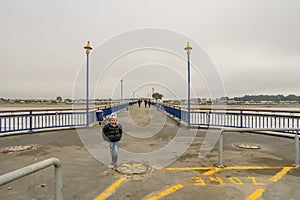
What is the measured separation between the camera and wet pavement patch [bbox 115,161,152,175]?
5.04 meters

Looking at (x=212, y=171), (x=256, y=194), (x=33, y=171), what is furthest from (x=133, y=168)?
(x=33, y=171)

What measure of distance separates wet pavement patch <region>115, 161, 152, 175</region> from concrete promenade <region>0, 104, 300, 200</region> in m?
0.09

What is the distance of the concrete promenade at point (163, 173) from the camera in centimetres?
392

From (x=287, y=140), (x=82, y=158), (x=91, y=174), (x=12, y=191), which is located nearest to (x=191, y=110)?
(x=287, y=140)

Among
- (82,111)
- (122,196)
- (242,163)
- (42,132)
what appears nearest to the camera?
(122,196)

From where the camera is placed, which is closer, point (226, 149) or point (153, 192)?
point (153, 192)

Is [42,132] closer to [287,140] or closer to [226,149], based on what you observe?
[226,149]

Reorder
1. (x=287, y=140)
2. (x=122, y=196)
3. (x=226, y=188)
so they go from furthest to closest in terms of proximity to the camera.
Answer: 1. (x=287, y=140)
2. (x=226, y=188)
3. (x=122, y=196)

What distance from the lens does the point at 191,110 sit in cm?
1394

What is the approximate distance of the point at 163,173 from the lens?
504cm

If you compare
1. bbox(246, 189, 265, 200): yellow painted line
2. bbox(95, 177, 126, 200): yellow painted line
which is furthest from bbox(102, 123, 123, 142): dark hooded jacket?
bbox(246, 189, 265, 200): yellow painted line

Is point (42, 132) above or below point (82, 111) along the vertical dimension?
below

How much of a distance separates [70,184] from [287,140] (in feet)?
29.6

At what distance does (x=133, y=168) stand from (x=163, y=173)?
830 mm
